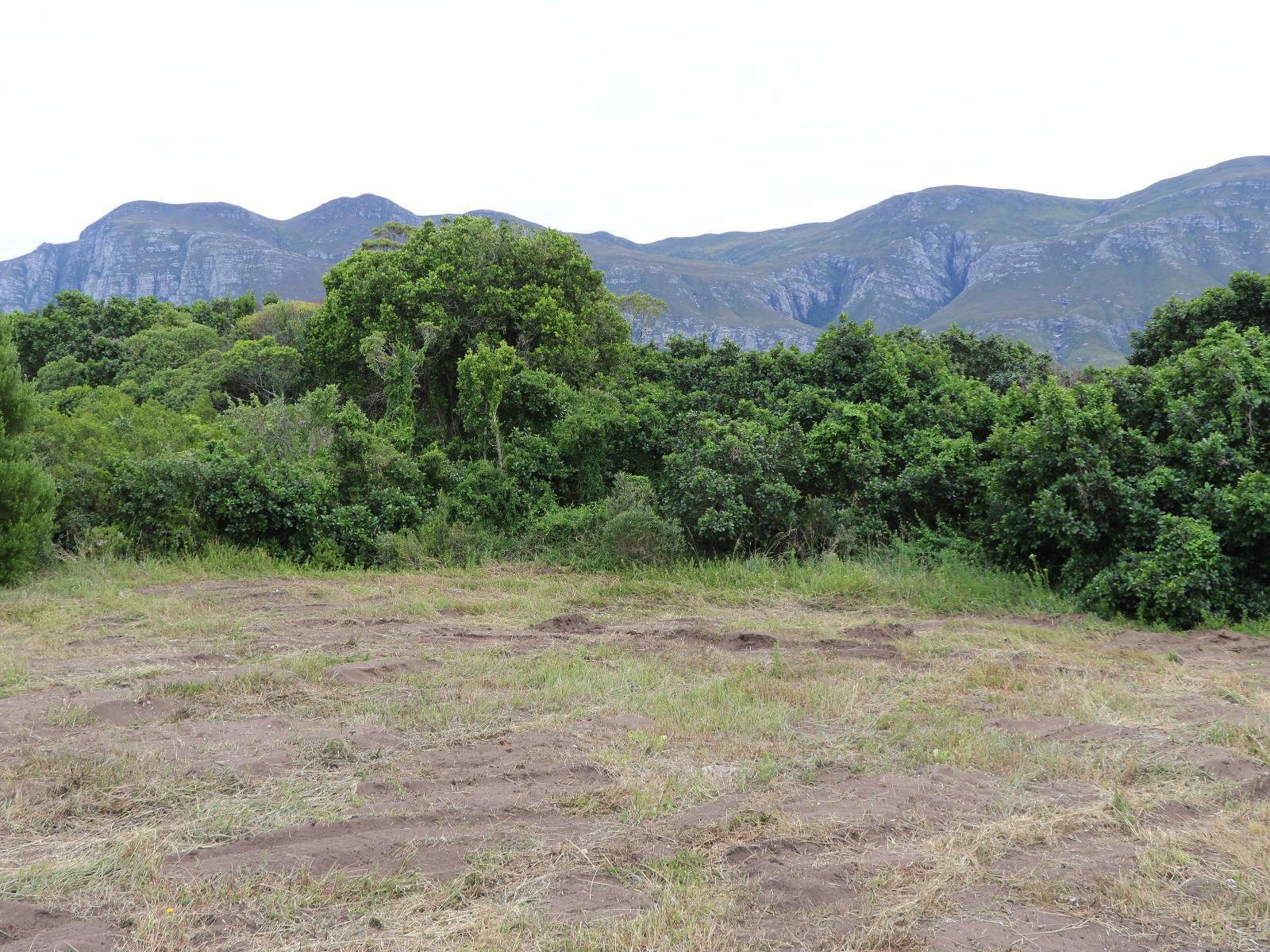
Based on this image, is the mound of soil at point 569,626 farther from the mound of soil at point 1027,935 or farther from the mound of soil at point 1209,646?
the mound of soil at point 1027,935

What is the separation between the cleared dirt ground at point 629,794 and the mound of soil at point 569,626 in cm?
70

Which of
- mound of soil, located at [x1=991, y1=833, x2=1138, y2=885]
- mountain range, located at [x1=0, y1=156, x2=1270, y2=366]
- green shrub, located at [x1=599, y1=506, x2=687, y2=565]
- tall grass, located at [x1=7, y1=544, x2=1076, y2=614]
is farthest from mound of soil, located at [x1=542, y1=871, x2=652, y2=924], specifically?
mountain range, located at [x1=0, y1=156, x2=1270, y2=366]

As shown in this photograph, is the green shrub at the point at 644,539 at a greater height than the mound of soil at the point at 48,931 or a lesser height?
lesser

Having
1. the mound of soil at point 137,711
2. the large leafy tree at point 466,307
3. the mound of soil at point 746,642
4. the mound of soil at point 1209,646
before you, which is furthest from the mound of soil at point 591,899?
the large leafy tree at point 466,307

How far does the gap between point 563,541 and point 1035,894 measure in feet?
34.5

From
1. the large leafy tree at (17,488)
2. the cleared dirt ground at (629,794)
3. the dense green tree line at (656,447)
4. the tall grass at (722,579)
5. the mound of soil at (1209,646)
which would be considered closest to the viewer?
the cleared dirt ground at (629,794)

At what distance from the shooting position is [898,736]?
5.38m

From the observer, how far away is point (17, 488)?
11.1 meters

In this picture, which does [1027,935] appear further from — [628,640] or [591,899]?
[628,640]

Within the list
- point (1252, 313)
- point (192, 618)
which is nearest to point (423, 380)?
point (192, 618)

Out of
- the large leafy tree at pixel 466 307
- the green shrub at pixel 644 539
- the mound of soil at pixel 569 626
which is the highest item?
the large leafy tree at pixel 466 307

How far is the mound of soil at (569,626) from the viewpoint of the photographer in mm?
8773

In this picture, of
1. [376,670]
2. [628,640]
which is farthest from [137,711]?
[628,640]

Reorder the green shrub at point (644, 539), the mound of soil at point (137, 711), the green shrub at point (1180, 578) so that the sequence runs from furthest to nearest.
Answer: the green shrub at point (644, 539) < the green shrub at point (1180, 578) < the mound of soil at point (137, 711)
